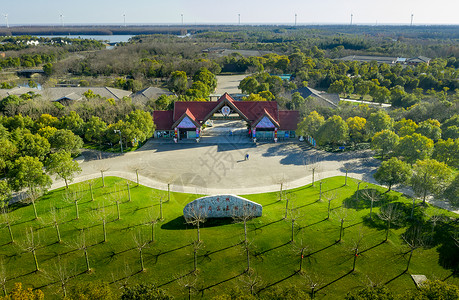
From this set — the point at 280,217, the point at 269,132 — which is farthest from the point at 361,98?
the point at 280,217

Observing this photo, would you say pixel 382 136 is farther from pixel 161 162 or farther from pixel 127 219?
pixel 127 219

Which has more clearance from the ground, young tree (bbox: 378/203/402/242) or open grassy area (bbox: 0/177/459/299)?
young tree (bbox: 378/203/402/242)

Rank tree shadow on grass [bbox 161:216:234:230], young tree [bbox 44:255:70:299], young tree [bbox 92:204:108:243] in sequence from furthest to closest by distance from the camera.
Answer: young tree [bbox 92:204:108:243]
tree shadow on grass [bbox 161:216:234:230]
young tree [bbox 44:255:70:299]

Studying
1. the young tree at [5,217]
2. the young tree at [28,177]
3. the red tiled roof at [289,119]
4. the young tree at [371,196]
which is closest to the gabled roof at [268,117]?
the red tiled roof at [289,119]

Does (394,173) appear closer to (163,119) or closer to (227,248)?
→ (227,248)

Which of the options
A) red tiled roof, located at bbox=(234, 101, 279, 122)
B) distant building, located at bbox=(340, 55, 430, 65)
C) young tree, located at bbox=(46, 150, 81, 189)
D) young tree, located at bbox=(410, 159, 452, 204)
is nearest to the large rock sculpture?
young tree, located at bbox=(46, 150, 81, 189)

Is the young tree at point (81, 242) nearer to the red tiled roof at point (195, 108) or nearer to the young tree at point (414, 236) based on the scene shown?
the young tree at point (414, 236)

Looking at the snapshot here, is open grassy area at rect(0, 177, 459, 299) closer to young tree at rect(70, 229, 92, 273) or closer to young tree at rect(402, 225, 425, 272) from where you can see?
young tree at rect(70, 229, 92, 273)
